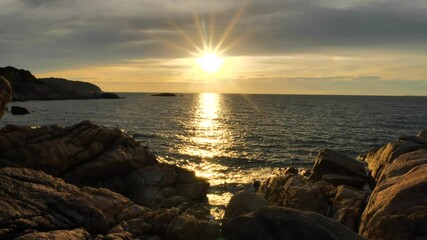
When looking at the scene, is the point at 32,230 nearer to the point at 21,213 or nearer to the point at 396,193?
the point at 21,213

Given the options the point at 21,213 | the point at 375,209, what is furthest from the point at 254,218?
the point at 21,213

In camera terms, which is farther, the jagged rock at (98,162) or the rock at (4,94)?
the jagged rock at (98,162)

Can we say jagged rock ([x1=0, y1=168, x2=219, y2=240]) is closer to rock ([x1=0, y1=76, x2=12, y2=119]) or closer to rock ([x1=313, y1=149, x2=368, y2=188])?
rock ([x1=0, y1=76, x2=12, y2=119])

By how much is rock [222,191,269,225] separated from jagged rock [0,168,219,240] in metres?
3.44

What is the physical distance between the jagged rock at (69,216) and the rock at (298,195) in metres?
7.08

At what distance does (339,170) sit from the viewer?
82.7 ft

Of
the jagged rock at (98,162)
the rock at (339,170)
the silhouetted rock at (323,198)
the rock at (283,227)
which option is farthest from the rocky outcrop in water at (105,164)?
the rock at (283,227)

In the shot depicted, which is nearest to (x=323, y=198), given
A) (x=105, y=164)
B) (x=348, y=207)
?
(x=348, y=207)

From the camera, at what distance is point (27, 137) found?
960 inches

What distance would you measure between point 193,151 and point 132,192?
73.9 ft

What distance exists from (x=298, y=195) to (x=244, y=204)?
385 cm

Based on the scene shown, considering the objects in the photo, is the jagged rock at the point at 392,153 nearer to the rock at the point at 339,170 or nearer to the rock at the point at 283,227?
the rock at the point at 339,170

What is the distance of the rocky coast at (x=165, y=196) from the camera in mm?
11219

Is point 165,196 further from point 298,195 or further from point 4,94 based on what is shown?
point 4,94
